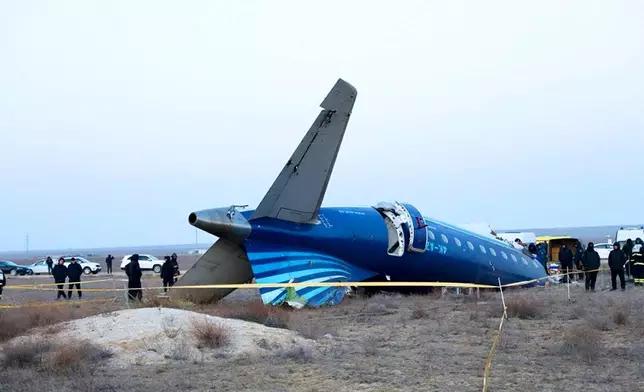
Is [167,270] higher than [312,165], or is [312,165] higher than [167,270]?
[312,165]

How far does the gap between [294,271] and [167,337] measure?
6836mm

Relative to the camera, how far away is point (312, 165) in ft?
59.6

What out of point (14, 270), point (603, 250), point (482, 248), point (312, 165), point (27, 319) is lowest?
point (14, 270)

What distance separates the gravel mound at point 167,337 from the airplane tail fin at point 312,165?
5.03m

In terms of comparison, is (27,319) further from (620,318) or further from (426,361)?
(620,318)

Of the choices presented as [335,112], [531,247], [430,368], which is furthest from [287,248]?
[531,247]

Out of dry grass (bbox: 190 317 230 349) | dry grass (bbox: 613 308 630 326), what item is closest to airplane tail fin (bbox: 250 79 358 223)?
dry grass (bbox: 190 317 230 349)

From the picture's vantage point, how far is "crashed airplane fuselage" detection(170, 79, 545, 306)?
1805 centimetres

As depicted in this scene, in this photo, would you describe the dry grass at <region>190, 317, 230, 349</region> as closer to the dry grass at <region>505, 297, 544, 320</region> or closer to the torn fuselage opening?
the dry grass at <region>505, 297, 544, 320</region>

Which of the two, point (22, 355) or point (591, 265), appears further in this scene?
point (591, 265)

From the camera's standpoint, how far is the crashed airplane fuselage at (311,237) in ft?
59.2

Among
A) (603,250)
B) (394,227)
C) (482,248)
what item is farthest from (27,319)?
(603,250)

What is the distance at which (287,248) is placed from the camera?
61.2ft

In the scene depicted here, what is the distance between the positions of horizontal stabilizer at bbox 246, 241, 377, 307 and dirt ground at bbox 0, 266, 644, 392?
126 centimetres
